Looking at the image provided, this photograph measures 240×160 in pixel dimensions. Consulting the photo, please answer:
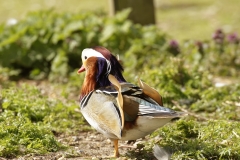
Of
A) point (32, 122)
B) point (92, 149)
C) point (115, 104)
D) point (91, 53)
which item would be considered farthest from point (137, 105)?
point (32, 122)

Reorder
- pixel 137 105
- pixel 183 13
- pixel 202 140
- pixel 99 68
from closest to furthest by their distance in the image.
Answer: pixel 137 105, pixel 99 68, pixel 202 140, pixel 183 13

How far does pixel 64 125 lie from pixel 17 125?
643 millimetres

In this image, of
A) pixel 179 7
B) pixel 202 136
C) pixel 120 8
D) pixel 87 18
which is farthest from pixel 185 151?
pixel 179 7

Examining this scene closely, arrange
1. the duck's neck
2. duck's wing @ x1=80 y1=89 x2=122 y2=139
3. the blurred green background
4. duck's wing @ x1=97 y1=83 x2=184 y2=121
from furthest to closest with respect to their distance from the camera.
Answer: the blurred green background → the duck's neck → duck's wing @ x1=80 y1=89 x2=122 y2=139 → duck's wing @ x1=97 y1=83 x2=184 y2=121

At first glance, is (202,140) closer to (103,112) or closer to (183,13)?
(103,112)

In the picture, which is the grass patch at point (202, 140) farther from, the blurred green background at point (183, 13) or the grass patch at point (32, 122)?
the blurred green background at point (183, 13)

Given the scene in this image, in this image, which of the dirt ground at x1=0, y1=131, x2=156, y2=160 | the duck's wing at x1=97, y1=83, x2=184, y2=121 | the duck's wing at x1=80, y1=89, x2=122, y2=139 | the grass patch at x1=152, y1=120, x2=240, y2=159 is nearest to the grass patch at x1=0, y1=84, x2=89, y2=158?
the dirt ground at x1=0, y1=131, x2=156, y2=160

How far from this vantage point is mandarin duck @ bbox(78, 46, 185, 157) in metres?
3.56

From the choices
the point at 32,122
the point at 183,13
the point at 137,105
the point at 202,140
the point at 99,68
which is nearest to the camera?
the point at 137,105

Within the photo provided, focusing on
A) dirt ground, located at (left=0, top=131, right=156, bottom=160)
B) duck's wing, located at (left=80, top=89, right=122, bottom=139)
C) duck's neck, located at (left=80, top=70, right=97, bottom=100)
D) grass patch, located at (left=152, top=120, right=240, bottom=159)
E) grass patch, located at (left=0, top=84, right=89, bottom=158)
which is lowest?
dirt ground, located at (left=0, top=131, right=156, bottom=160)

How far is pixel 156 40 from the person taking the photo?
678 centimetres

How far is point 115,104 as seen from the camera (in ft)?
12.2

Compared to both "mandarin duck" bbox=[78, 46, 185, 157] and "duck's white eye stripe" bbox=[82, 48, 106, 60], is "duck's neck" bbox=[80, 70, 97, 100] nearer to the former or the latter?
"mandarin duck" bbox=[78, 46, 185, 157]

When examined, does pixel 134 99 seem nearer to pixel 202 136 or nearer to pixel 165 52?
pixel 202 136
